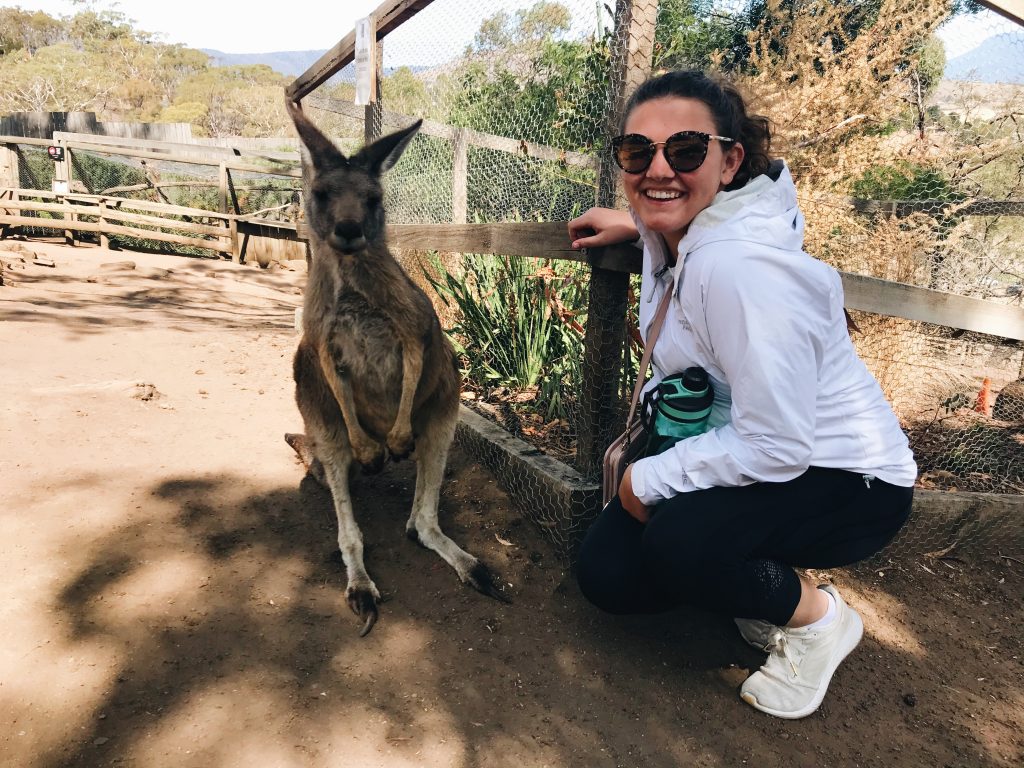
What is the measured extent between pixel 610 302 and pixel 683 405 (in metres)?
0.60

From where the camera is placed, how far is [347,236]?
2.22m

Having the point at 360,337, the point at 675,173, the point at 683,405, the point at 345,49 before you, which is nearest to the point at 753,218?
the point at 675,173

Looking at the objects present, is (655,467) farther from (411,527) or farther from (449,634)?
(411,527)

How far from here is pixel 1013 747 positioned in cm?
183

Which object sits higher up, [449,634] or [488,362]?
[488,362]

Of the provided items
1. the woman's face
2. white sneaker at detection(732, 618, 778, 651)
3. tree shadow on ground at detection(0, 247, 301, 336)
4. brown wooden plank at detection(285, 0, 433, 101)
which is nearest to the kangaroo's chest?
the woman's face

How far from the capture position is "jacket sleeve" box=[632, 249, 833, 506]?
151cm

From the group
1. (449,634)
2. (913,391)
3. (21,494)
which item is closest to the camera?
(449,634)

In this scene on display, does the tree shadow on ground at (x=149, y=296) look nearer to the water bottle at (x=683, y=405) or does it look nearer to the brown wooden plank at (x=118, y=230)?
the brown wooden plank at (x=118, y=230)

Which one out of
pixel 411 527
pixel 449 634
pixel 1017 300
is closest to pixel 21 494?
pixel 411 527

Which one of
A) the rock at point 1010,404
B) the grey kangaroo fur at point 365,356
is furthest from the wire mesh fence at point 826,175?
the grey kangaroo fur at point 365,356

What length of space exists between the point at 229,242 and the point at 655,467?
11.8 metres

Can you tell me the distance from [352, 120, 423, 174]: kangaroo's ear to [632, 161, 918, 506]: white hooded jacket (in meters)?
1.16

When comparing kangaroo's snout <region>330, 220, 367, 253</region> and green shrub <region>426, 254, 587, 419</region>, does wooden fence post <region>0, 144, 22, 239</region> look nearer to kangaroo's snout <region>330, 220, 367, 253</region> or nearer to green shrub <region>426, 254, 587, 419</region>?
green shrub <region>426, 254, 587, 419</region>
